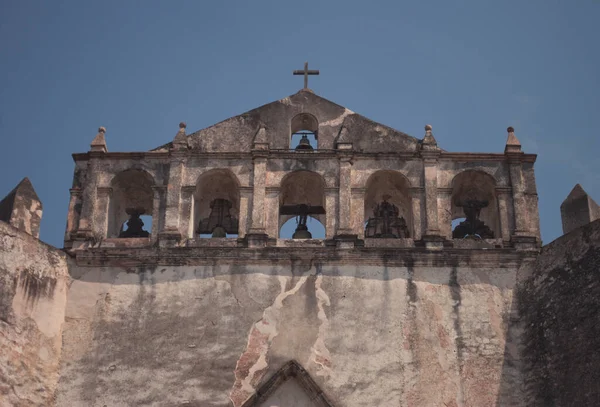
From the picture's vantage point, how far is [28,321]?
1695 centimetres

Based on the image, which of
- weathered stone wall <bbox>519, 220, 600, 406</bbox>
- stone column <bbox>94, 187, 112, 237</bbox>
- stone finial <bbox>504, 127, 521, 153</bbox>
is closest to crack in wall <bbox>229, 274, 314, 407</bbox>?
stone column <bbox>94, 187, 112, 237</bbox>

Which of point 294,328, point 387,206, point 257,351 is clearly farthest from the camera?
point 387,206

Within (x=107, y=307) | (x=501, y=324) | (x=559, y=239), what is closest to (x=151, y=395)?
(x=107, y=307)

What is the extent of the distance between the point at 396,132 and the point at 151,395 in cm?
565

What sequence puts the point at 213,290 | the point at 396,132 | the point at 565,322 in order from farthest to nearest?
the point at 396,132 → the point at 213,290 → the point at 565,322

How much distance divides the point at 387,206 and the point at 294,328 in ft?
9.57

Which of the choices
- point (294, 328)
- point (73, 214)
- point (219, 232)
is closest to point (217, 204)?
point (219, 232)

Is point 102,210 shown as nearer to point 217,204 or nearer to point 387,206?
point 217,204

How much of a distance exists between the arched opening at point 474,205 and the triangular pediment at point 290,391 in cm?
375

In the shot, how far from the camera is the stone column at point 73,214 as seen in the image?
1850 cm

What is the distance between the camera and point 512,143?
63.0ft

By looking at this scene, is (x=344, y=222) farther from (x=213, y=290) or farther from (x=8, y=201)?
(x=8, y=201)

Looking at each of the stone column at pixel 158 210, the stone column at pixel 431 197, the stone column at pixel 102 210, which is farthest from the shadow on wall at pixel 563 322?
the stone column at pixel 102 210

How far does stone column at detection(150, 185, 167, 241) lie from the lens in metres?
18.5
